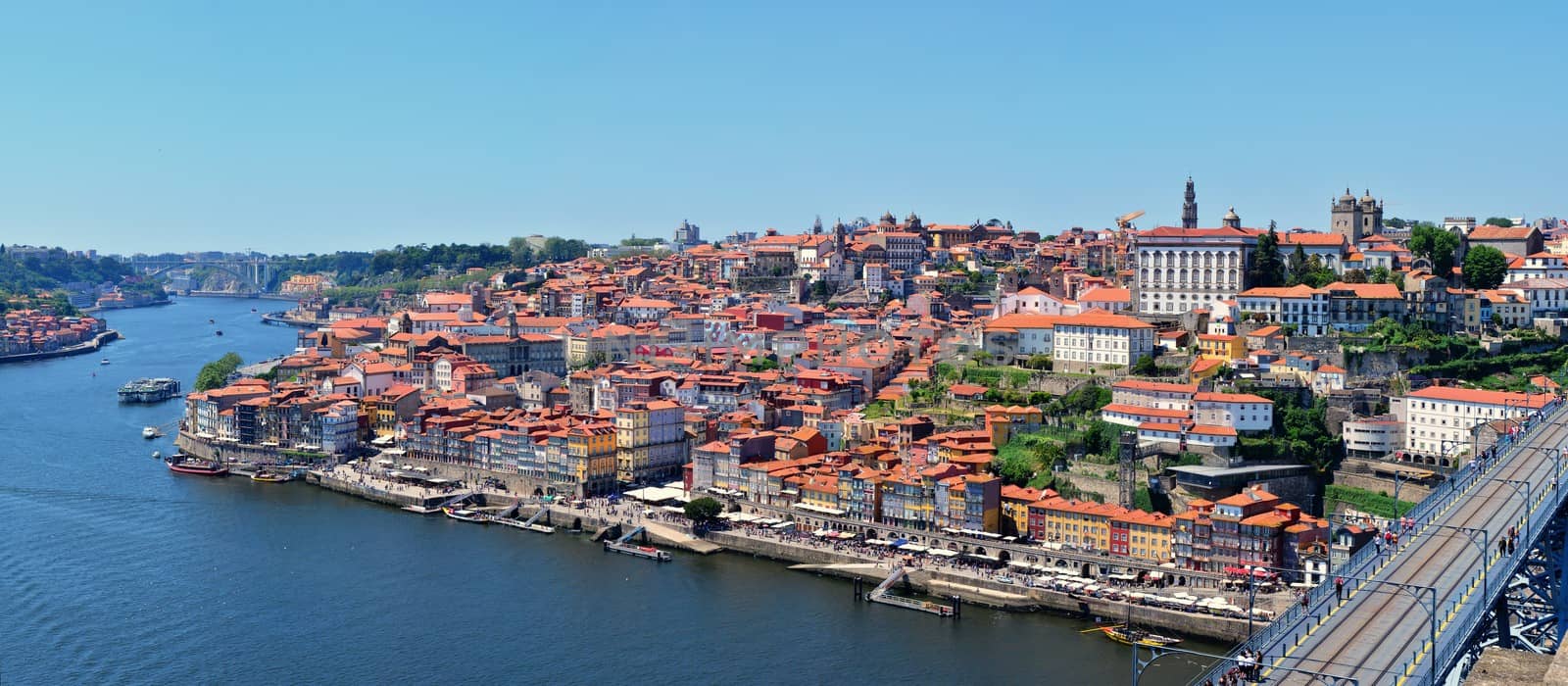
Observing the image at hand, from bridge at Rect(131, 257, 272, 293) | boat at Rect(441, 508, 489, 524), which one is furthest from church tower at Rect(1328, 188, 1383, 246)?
bridge at Rect(131, 257, 272, 293)

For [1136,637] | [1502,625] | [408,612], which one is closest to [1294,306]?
[1136,637]

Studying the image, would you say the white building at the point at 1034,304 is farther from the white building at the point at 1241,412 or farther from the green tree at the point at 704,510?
the green tree at the point at 704,510

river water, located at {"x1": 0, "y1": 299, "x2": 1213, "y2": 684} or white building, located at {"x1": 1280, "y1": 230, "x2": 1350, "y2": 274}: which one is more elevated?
white building, located at {"x1": 1280, "y1": 230, "x2": 1350, "y2": 274}

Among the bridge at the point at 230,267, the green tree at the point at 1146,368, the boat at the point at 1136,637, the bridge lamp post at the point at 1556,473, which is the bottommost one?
the boat at the point at 1136,637

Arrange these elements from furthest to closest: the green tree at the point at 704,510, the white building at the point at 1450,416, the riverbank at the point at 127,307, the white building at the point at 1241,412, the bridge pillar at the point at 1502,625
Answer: the riverbank at the point at 127,307 → the green tree at the point at 704,510 → the white building at the point at 1241,412 → the white building at the point at 1450,416 → the bridge pillar at the point at 1502,625

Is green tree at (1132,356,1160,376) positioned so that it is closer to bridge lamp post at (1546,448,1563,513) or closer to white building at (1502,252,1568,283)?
white building at (1502,252,1568,283)

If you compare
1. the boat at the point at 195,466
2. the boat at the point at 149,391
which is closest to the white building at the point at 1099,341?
the boat at the point at 195,466

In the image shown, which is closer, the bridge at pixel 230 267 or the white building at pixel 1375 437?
the white building at pixel 1375 437

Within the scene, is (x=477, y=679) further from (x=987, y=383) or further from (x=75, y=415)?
(x=75, y=415)
